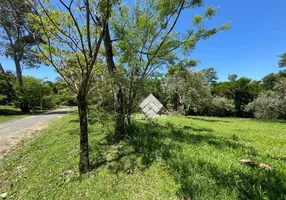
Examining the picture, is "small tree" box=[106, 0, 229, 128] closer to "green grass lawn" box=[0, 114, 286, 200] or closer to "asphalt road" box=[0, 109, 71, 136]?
"green grass lawn" box=[0, 114, 286, 200]

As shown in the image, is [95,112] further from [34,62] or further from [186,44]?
[34,62]

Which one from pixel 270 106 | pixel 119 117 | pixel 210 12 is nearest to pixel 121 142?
pixel 119 117

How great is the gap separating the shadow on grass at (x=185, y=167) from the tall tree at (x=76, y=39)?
850mm

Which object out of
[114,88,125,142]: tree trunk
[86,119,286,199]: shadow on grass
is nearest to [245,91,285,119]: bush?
[86,119,286,199]: shadow on grass

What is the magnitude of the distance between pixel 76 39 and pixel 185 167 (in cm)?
328

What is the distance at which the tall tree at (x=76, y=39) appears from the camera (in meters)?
3.21

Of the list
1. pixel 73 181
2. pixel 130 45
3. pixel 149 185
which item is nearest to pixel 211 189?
pixel 149 185

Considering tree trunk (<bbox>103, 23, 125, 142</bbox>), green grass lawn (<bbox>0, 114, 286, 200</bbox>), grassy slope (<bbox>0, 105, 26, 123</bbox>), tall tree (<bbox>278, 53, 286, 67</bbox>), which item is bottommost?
green grass lawn (<bbox>0, 114, 286, 200</bbox>)

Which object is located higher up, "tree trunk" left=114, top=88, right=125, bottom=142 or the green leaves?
the green leaves

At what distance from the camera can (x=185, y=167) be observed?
318cm

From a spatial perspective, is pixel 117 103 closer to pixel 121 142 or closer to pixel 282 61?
pixel 121 142

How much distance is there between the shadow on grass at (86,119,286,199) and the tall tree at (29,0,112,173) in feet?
2.79

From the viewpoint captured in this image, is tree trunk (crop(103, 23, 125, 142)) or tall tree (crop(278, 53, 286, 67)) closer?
tree trunk (crop(103, 23, 125, 142))

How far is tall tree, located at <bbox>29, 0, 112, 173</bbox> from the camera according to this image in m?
3.21
